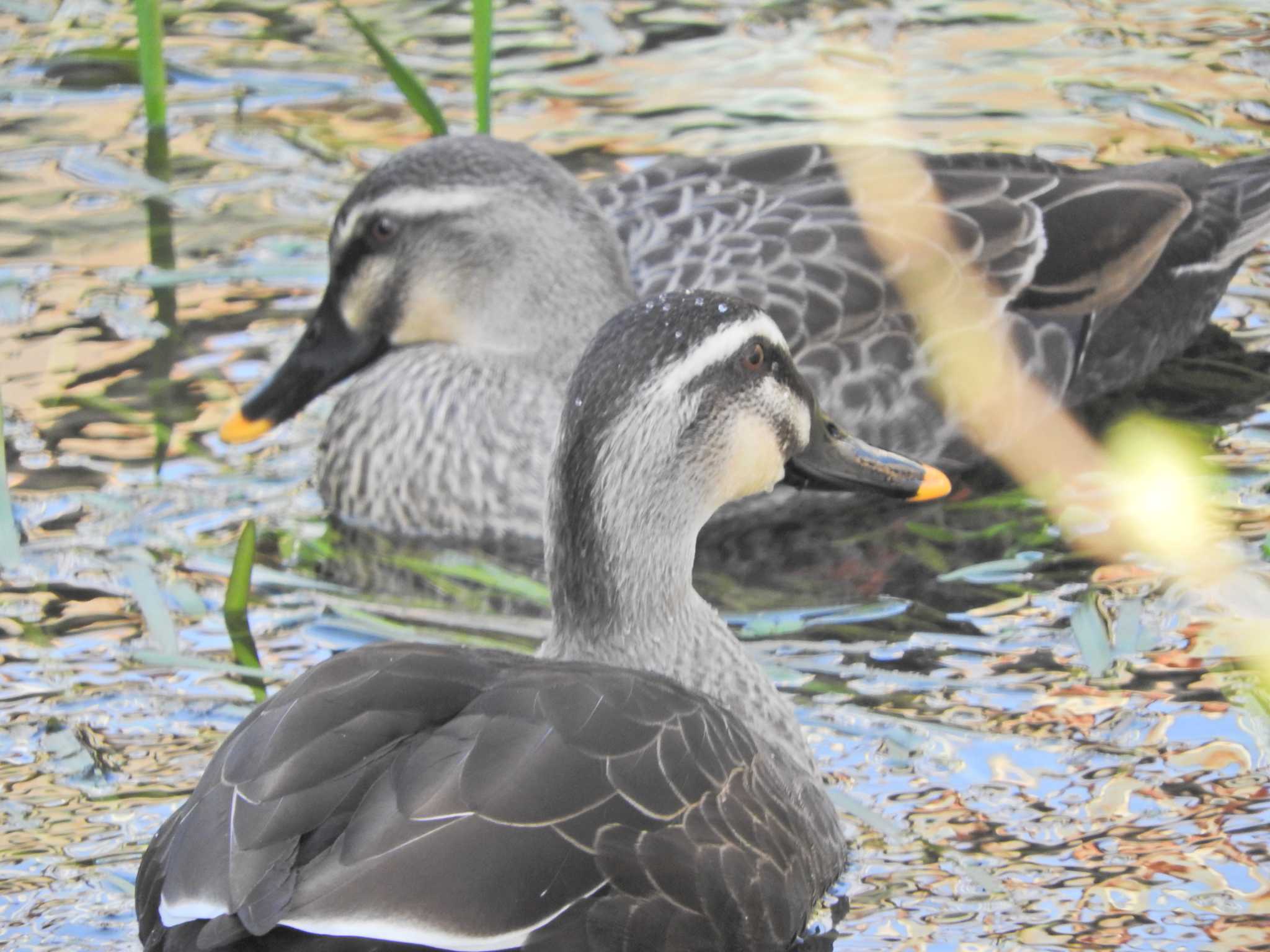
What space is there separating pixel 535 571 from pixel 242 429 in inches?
45.8

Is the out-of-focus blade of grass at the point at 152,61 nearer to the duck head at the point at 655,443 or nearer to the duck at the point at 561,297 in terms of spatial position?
the duck at the point at 561,297

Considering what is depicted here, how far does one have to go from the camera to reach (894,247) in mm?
7910

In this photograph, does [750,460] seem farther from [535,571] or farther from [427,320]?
[427,320]

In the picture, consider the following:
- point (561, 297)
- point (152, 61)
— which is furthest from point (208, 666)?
point (152, 61)

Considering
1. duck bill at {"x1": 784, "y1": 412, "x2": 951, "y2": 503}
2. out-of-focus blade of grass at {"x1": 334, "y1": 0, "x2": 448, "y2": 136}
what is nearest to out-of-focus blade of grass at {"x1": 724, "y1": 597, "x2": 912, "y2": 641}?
duck bill at {"x1": 784, "y1": 412, "x2": 951, "y2": 503}

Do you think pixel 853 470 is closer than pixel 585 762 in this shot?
No

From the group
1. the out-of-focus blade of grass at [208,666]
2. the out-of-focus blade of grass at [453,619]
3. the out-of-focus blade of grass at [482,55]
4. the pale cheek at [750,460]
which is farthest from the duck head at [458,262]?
the pale cheek at [750,460]

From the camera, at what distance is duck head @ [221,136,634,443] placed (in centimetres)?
784

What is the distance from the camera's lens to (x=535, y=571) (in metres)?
7.39

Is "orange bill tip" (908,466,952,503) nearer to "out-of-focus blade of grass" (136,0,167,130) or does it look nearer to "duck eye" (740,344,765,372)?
"duck eye" (740,344,765,372)

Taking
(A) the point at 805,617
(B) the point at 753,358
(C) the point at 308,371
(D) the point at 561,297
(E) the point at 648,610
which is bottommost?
(A) the point at 805,617

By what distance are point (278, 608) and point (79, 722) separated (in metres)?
0.85

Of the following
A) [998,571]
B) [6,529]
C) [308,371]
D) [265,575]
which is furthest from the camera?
[308,371]

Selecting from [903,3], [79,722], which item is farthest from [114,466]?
[903,3]
